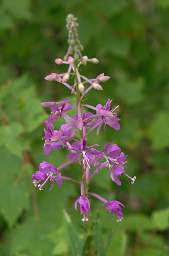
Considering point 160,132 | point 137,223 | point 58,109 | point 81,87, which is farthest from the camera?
point 160,132

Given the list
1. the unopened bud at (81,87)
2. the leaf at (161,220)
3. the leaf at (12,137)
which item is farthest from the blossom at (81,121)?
the leaf at (161,220)

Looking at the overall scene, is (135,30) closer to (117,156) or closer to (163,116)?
(163,116)

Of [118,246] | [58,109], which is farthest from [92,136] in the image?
[58,109]

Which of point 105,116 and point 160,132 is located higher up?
point 160,132

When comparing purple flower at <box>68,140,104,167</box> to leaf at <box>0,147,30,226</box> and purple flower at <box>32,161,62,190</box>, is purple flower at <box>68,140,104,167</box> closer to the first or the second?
purple flower at <box>32,161,62,190</box>

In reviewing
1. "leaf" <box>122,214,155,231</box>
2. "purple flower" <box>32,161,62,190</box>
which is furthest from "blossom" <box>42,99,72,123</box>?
"leaf" <box>122,214,155,231</box>

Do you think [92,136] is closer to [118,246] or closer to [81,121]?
[118,246]

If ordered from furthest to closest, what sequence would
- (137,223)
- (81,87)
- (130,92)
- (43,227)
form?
(130,92), (137,223), (43,227), (81,87)

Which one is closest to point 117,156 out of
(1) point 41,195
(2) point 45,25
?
(1) point 41,195
